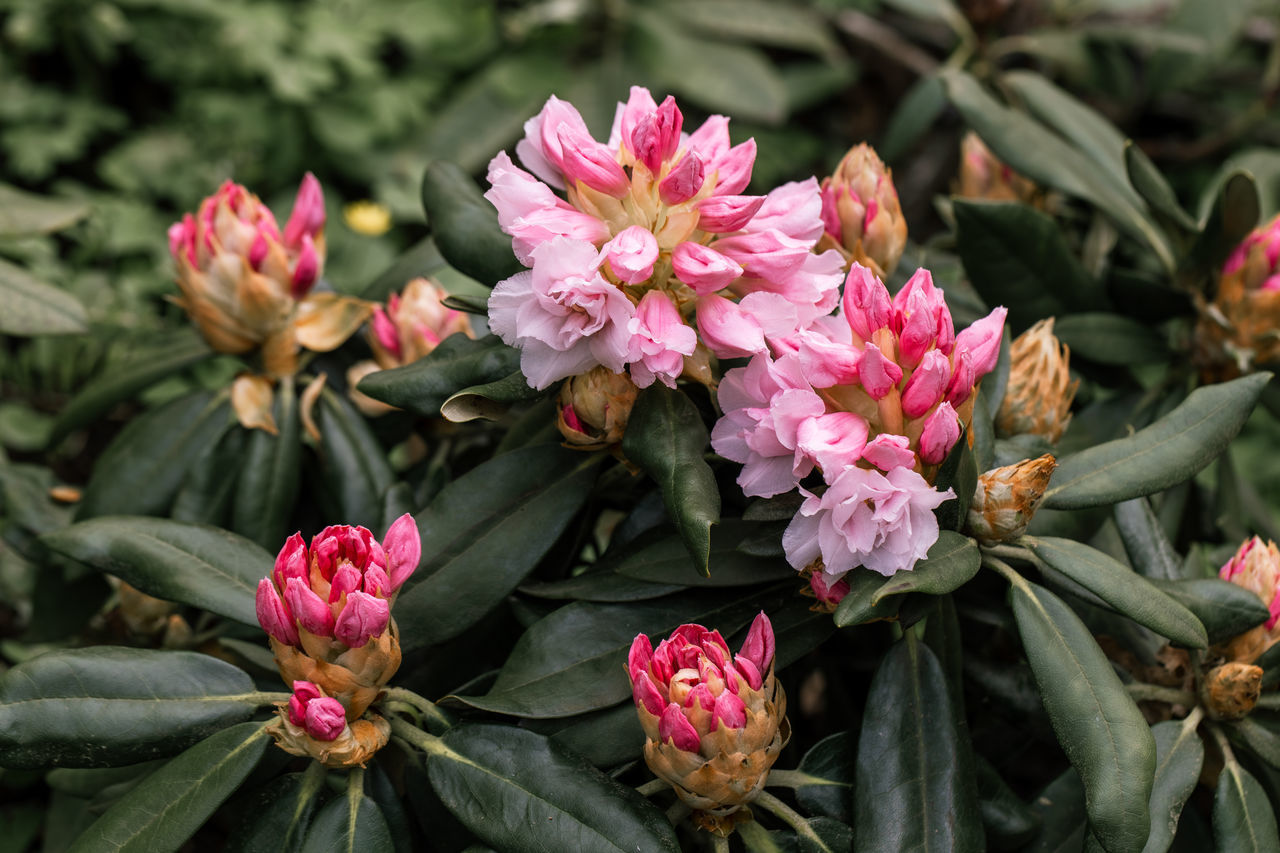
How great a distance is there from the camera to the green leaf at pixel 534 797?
729 mm

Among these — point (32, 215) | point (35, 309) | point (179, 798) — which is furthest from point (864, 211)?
point (32, 215)

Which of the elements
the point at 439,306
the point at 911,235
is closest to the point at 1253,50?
the point at 911,235

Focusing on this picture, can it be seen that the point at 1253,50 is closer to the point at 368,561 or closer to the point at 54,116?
the point at 368,561

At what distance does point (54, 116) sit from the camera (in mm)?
2656

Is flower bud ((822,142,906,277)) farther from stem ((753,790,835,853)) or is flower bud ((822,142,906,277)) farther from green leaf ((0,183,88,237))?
green leaf ((0,183,88,237))

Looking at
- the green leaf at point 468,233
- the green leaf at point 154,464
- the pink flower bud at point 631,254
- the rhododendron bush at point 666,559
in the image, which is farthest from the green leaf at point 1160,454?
the green leaf at point 154,464

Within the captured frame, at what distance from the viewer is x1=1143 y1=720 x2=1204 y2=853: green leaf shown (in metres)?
0.80

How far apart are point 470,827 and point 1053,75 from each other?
90.3 inches

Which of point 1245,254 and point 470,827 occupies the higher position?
point 1245,254

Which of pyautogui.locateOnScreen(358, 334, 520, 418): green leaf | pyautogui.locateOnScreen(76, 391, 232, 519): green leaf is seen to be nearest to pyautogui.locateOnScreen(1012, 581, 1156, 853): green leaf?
pyautogui.locateOnScreen(358, 334, 520, 418): green leaf

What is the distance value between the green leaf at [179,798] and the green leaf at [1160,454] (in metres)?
0.63

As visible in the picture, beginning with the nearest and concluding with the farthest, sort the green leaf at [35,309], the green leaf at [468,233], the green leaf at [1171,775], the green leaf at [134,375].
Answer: the green leaf at [1171,775], the green leaf at [468,233], the green leaf at [134,375], the green leaf at [35,309]

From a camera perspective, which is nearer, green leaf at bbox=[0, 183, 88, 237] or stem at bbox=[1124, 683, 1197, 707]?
stem at bbox=[1124, 683, 1197, 707]

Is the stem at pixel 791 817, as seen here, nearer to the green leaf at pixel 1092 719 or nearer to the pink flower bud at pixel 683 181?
the green leaf at pixel 1092 719
